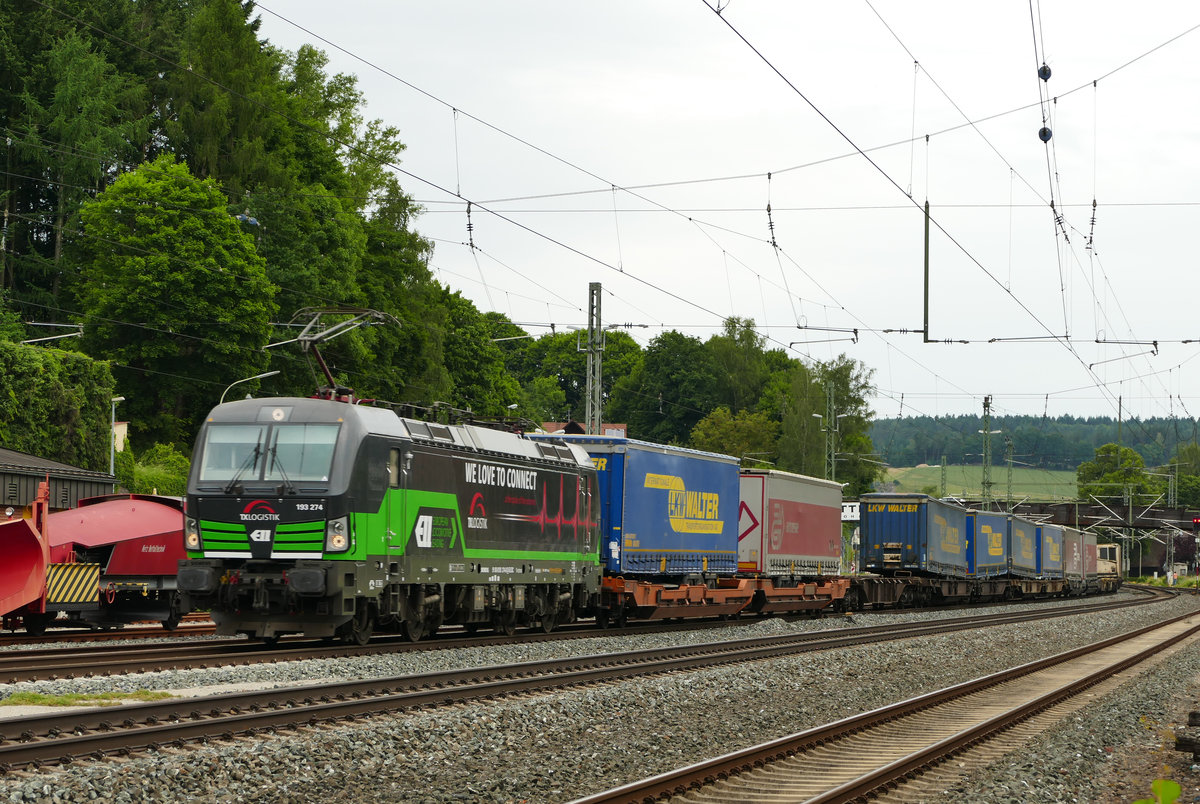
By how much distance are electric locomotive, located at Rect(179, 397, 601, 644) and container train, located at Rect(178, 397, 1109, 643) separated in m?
0.03

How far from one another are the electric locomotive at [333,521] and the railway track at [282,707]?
297 cm

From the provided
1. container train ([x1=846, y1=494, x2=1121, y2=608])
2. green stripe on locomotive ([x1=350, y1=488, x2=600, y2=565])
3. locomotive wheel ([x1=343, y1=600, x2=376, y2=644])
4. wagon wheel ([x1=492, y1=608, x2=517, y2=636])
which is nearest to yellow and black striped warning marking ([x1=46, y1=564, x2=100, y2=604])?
locomotive wheel ([x1=343, y1=600, x2=376, y2=644])

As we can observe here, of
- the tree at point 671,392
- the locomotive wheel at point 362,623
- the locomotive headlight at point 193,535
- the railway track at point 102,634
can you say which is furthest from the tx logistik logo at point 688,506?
the tree at point 671,392

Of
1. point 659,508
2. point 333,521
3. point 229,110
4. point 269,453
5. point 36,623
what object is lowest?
point 36,623

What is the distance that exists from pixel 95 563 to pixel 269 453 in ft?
19.0

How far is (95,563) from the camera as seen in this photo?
72.7 ft

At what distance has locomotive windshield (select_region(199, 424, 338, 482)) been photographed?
18.1m

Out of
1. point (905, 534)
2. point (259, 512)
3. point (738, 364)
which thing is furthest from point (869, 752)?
point (738, 364)

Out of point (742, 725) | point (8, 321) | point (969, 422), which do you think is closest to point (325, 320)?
point (8, 321)

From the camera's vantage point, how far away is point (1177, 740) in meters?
13.5

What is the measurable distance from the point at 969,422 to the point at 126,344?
13175 cm

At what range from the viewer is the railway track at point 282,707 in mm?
10281

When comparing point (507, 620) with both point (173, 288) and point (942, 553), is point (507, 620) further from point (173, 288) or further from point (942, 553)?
A: point (173, 288)

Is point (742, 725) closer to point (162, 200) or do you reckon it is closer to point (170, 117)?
point (162, 200)
